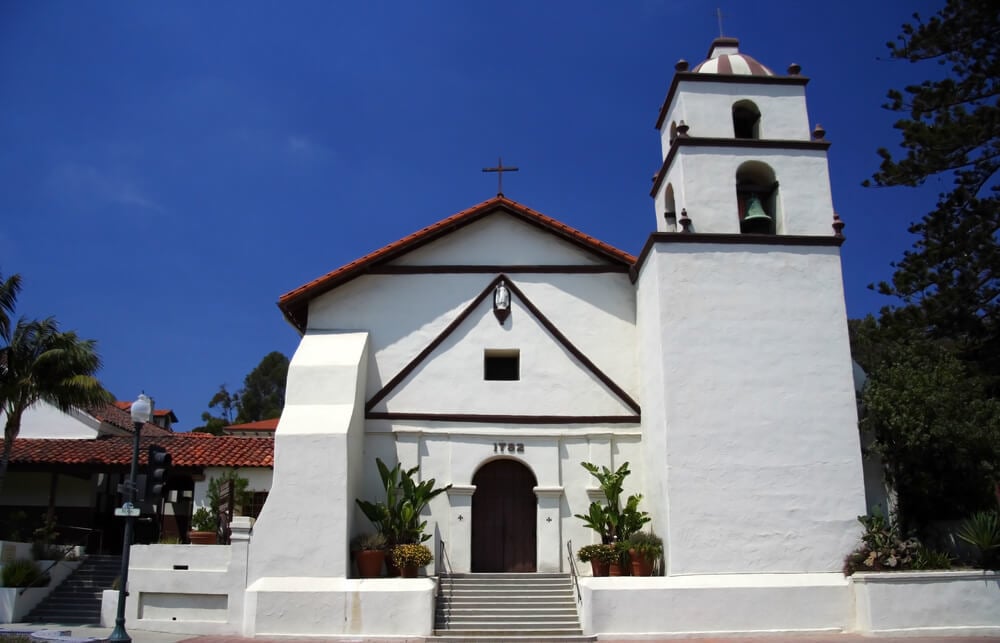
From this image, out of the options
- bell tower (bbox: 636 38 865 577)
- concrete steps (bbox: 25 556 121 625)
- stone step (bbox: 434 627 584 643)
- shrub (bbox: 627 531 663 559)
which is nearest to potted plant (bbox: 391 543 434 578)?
stone step (bbox: 434 627 584 643)

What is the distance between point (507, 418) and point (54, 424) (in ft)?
47.6

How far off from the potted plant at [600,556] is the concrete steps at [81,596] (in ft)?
33.2

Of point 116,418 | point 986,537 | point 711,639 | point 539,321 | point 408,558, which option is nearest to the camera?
point 711,639

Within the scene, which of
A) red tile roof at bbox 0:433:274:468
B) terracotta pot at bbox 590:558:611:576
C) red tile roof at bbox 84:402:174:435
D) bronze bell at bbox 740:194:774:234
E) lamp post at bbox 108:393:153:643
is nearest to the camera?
lamp post at bbox 108:393:153:643

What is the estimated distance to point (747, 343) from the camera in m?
16.0

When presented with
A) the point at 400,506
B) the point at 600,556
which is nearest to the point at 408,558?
the point at 400,506

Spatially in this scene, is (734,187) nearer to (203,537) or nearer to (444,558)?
(444,558)

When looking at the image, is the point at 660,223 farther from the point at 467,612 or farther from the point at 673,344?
the point at 467,612

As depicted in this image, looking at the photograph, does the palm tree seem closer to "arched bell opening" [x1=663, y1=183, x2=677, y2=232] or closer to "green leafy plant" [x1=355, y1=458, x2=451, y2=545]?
"green leafy plant" [x1=355, y1=458, x2=451, y2=545]

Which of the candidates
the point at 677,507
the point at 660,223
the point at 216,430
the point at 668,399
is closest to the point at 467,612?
the point at 677,507

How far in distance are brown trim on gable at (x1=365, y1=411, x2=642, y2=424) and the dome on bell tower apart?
7.53 metres

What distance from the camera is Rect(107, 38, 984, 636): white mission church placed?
14.8 meters

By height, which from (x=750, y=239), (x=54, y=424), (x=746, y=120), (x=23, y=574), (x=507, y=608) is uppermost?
(x=746, y=120)

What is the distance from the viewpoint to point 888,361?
17.6 metres
